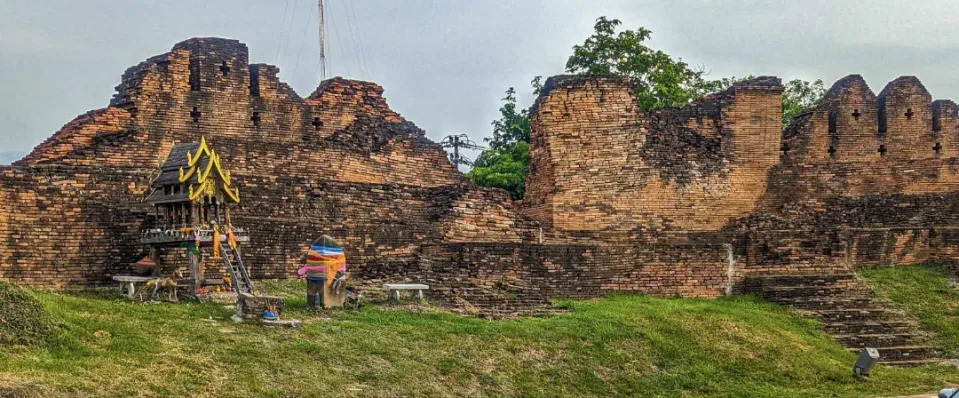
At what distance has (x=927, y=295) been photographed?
1936cm

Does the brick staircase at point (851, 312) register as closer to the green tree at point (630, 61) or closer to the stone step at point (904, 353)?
the stone step at point (904, 353)

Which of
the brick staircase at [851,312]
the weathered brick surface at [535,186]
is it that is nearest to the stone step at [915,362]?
the brick staircase at [851,312]

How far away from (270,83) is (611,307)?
354 inches

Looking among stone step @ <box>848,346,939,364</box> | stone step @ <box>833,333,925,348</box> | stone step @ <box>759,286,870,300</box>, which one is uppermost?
stone step @ <box>759,286,870,300</box>

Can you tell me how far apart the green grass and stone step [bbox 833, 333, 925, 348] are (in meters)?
0.55

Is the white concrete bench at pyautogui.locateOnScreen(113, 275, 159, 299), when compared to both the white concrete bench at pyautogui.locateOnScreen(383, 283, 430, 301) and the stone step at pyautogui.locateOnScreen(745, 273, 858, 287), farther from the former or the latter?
the stone step at pyautogui.locateOnScreen(745, 273, 858, 287)

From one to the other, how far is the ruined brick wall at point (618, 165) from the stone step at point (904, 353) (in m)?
6.61

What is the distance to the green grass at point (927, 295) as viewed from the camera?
17875mm

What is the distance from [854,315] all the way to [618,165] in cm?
628

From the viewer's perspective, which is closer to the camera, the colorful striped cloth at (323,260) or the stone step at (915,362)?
the colorful striped cloth at (323,260)

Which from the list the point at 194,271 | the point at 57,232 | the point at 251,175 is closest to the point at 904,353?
the point at 194,271

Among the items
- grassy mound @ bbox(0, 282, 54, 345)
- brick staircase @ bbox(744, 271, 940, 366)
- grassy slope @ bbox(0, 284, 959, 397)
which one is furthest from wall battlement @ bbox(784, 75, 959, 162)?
grassy mound @ bbox(0, 282, 54, 345)

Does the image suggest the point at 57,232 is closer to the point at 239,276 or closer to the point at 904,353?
the point at 239,276

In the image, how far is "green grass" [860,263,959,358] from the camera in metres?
17.9
